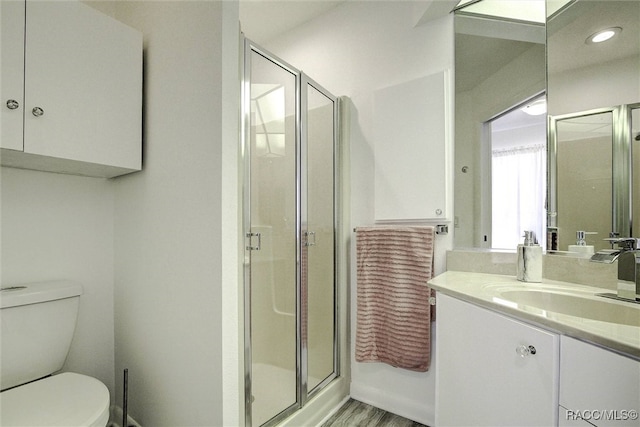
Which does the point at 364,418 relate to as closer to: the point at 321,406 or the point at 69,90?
the point at 321,406

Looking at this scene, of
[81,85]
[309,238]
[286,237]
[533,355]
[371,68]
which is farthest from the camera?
[371,68]

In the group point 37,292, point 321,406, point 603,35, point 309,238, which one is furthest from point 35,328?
point 603,35

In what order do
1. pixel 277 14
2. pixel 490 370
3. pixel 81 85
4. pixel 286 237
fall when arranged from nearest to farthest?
1. pixel 490 370
2. pixel 81 85
3. pixel 286 237
4. pixel 277 14

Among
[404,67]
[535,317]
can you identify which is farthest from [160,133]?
[535,317]

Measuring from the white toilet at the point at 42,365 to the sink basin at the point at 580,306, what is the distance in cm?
153

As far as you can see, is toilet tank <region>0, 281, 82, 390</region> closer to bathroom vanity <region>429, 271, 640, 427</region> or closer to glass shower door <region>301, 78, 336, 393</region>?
glass shower door <region>301, 78, 336, 393</region>

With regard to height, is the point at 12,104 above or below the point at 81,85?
below

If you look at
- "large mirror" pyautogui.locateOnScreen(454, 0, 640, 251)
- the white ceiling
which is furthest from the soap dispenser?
the white ceiling

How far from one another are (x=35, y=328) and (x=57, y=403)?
1.17 ft

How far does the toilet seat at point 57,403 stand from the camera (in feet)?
3.09

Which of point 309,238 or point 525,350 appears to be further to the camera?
point 309,238

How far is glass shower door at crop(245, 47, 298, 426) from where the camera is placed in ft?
4.46

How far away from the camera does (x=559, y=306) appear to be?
111cm

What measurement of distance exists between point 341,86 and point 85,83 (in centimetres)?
138
